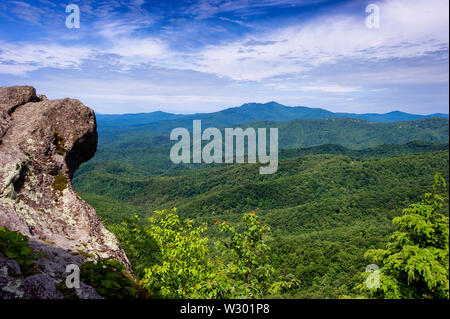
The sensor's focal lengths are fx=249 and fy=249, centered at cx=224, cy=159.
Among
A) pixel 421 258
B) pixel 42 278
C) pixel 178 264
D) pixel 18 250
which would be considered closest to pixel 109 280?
pixel 42 278

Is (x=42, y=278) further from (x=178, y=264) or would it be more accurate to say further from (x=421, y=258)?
(x=421, y=258)

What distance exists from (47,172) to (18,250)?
209 inches

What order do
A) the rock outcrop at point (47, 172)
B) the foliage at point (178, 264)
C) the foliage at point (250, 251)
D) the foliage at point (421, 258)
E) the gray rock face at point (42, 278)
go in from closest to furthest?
1. the gray rock face at point (42, 278)
2. the foliage at point (421, 258)
3. the rock outcrop at point (47, 172)
4. the foliage at point (250, 251)
5. the foliage at point (178, 264)

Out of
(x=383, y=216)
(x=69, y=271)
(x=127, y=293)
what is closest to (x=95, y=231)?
(x=69, y=271)

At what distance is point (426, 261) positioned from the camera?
7203 millimetres

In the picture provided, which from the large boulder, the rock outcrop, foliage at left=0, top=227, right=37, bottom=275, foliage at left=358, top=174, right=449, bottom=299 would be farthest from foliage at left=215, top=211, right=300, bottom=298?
foliage at left=0, top=227, right=37, bottom=275

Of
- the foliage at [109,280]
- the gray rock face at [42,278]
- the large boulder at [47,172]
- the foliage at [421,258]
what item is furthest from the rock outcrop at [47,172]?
the foliage at [421,258]

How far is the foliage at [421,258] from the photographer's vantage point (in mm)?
6934

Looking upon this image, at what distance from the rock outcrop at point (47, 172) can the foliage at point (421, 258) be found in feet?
29.6

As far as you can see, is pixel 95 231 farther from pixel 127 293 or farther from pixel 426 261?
pixel 426 261

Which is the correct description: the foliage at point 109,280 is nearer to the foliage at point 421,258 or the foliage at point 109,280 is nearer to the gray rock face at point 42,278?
the gray rock face at point 42,278
